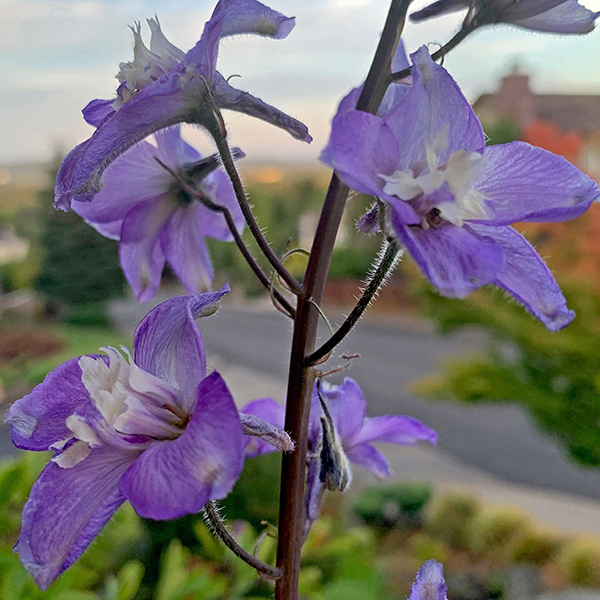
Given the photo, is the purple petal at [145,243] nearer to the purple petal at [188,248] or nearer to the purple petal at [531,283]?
the purple petal at [188,248]

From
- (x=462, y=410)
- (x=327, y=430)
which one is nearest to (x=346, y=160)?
(x=327, y=430)

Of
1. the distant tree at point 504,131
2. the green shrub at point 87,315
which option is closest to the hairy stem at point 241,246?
the distant tree at point 504,131

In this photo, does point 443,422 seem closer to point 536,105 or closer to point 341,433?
point 536,105

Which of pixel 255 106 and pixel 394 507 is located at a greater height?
pixel 255 106

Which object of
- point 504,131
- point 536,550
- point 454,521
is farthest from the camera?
point 504,131

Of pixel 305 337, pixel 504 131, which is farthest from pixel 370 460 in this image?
pixel 504 131

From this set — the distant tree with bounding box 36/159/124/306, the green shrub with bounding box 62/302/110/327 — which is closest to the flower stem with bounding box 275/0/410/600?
the distant tree with bounding box 36/159/124/306

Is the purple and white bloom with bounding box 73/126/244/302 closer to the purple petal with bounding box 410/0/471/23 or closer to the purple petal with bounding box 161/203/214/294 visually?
the purple petal with bounding box 161/203/214/294
